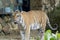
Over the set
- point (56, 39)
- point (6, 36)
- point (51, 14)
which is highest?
point (56, 39)

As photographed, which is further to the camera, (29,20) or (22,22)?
(29,20)

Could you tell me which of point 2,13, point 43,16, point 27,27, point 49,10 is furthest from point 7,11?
point 27,27

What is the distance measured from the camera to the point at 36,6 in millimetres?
5203

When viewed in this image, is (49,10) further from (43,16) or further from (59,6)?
(43,16)

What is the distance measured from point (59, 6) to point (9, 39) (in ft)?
4.68

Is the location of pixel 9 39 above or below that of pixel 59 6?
below

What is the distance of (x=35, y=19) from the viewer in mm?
3494

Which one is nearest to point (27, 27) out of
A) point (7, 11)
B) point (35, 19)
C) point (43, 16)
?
point (35, 19)

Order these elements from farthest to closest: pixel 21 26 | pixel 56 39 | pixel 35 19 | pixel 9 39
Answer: pixel 9 39, pixel 35 19, pixel 21 26, pixel 56 39

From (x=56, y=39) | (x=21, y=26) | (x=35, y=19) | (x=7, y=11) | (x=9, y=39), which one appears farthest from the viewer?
(x=7, y=11)

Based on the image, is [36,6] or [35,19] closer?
[35,19]

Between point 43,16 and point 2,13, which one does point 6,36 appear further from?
point 43,16

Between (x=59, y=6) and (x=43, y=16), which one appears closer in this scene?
(x=43, y=16)

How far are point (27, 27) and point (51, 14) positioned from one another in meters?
1.93
